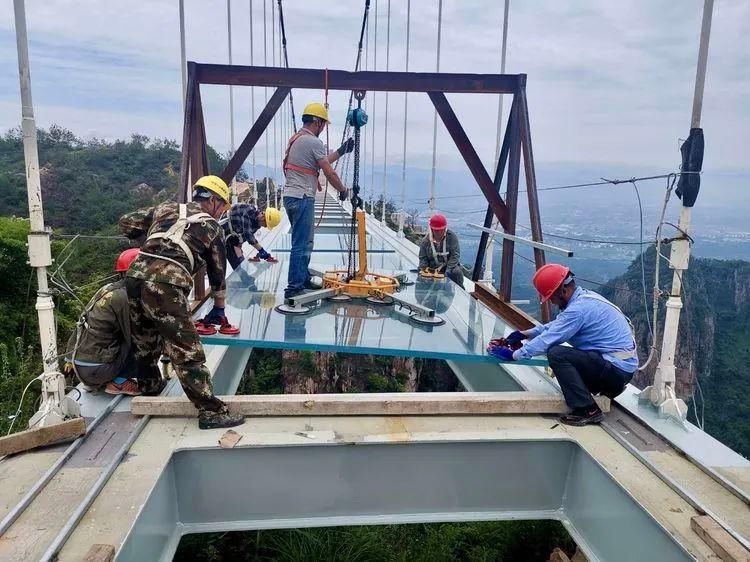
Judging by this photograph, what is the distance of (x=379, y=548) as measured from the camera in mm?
4781

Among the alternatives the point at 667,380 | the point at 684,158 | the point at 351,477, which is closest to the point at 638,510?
the point at 667,380

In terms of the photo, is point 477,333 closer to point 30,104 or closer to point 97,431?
point 97,431

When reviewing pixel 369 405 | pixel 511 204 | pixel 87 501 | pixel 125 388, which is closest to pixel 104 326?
pixel 125 388

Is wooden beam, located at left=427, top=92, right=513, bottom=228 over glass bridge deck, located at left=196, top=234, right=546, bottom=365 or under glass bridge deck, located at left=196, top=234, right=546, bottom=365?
over

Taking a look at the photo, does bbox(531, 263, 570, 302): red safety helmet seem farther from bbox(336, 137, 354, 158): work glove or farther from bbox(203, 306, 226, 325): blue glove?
bbox(203, 306, 226, 325): blue glove

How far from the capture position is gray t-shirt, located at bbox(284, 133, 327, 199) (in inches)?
177

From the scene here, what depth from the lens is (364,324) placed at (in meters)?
4.27

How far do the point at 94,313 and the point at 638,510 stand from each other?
10.1 feet

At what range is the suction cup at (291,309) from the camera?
450cm

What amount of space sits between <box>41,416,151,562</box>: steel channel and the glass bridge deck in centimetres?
97

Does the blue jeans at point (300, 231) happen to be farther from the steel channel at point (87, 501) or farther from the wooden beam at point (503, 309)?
the steel channel at point (87, 501)

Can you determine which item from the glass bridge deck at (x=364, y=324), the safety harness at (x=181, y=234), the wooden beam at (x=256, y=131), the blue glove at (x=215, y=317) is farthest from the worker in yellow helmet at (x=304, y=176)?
the safety harness at (x=181, y=234)

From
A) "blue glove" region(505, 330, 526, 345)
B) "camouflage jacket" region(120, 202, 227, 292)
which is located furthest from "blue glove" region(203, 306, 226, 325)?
"blue glove" region(505, 330, 526, 345)

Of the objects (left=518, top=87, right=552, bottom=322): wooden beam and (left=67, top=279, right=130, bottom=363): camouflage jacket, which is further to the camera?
(left=518, top=87, right=552, bottom=322): wooden beam
